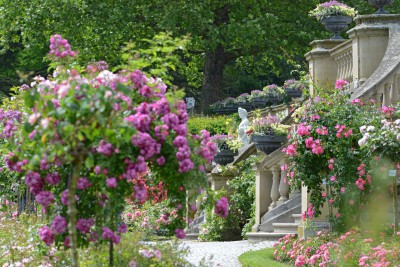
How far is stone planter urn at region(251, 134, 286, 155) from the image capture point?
1858 cm

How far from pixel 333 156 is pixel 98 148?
6.46 m

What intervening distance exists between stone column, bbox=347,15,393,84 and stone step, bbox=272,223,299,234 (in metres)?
2.74

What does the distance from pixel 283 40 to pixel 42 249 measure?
22.1 meters

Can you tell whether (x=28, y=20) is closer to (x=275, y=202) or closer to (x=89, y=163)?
(x=275, y=202)

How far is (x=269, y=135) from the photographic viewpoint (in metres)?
18.7

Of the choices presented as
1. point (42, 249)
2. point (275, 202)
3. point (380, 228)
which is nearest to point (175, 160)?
point (42, 249)

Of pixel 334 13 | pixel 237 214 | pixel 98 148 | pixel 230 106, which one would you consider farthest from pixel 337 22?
pixel 230 106

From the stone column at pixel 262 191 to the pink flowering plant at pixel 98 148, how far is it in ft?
30.5

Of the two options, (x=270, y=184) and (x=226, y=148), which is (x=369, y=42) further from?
(x=226, y=148)

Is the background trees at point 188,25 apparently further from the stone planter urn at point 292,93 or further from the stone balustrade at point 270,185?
the stone balustrade at point 270,185

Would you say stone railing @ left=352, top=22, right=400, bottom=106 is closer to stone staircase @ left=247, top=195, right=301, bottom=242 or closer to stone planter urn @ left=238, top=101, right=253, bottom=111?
stone staircase @ left=247, top=195, right=301, bottom=242

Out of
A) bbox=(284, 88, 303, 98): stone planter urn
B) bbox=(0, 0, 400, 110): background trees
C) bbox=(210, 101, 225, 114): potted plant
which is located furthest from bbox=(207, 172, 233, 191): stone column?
bbox=(0, 0, 400, 110): background trees

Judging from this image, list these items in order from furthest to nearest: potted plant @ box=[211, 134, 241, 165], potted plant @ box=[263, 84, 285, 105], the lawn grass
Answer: potted plant @ box=[263, 84, 285, 105] → potted plant @ box=[211, 134, 241, 165] → the lawn grass

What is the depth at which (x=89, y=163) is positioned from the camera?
7754 millimetres
